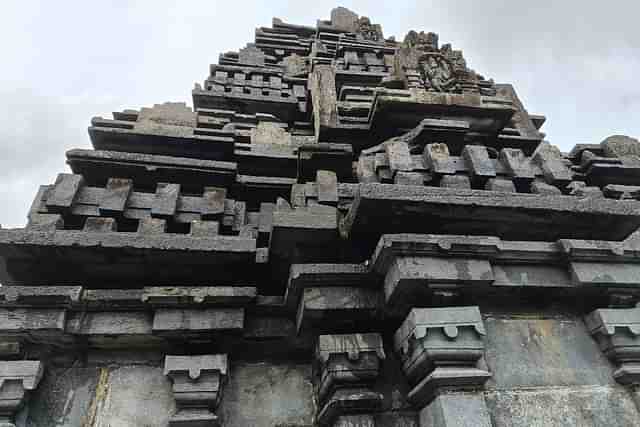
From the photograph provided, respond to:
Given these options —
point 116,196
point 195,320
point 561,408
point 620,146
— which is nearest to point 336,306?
point 195,320

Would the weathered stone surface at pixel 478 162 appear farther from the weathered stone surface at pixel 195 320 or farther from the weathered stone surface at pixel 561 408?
the weathered stone surface at pixel 195 320

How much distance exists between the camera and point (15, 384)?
2.71m

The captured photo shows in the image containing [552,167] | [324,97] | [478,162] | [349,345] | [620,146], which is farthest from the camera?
[620,146]

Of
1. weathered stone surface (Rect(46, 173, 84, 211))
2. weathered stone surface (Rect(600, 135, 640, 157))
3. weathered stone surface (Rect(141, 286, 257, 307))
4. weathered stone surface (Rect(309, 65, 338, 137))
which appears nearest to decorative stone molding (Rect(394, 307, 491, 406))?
weathered stone surface (Rect(141, 286, 257, 307))

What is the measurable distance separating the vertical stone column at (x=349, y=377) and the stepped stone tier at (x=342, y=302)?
0.01m

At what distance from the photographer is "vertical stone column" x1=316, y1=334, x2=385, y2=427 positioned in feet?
8.58

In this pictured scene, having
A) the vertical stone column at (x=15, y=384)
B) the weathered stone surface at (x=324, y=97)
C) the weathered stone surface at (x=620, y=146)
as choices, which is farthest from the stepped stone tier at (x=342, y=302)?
the weathered stone surface at (x=620, y=146)

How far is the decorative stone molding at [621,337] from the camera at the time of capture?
277 cm

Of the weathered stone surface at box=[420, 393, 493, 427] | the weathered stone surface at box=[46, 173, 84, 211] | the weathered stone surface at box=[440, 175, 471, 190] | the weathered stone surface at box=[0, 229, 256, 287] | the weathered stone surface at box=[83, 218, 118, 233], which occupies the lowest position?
the weathered stone surface at box=[420, 393, 493, 427]

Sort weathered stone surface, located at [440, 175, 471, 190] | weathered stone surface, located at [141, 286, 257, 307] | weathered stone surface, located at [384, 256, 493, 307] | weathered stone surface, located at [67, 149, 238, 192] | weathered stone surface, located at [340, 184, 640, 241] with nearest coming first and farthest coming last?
1. weathered stone surface, located at [384, 256, 493, 307]
2. weathered stone surface, located at [340, 184, 640, 241]
3. weathered stone surface, located at [141, 286, 257, 307]
4. weathered stone surface, located at [440, 175, 471, 190]
5. weathered stone surface, located at [67, 149, 238, 192]

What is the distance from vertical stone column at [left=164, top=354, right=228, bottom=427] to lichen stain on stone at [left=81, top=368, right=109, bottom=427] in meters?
0.47

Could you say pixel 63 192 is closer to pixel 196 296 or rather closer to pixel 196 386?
pixel 196 296

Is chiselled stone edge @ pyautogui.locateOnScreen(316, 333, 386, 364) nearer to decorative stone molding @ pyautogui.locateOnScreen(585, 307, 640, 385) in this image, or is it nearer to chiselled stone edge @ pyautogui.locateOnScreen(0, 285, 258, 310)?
chiselled stone edge @ pyautogui.locateOnScreen(0, 285, 258, 310)

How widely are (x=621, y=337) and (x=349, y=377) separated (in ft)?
6.09
